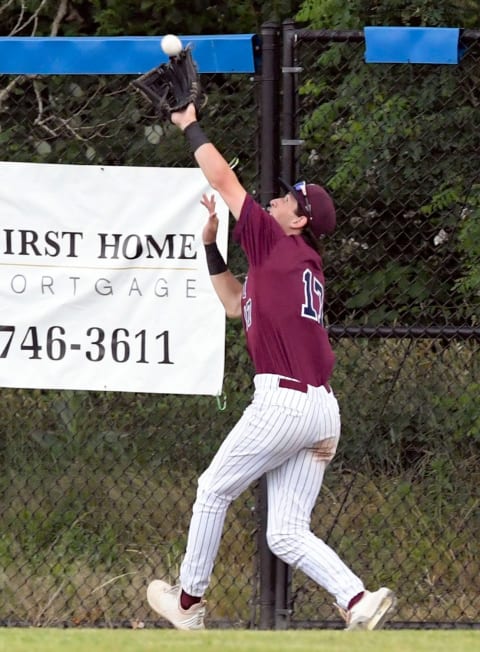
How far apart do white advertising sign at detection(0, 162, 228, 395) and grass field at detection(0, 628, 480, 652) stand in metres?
1.42

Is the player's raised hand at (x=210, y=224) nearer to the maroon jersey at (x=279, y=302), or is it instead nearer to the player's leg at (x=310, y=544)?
the maroon jersey at (x=279, y=302)

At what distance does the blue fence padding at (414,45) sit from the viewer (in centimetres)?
614

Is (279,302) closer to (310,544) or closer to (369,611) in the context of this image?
(310,544)

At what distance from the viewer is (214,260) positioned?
582 cm

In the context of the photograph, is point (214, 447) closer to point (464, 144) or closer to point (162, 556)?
point (162, 556)

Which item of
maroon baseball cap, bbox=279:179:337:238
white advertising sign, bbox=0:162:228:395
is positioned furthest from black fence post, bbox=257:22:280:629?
maroon baseball cap, bbox=279:179:337:238

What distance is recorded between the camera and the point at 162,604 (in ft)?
18.5

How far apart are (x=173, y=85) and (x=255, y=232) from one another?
689 millimetres

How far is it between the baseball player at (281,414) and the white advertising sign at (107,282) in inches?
30.6

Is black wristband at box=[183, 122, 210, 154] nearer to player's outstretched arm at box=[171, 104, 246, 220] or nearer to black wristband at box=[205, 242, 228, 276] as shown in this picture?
player's outstretched arm at box=[171, 104, 246, 220]

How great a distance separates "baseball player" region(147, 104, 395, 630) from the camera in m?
5.36

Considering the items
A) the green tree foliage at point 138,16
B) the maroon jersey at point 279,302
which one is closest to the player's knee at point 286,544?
the maroon jersey at point 279,302

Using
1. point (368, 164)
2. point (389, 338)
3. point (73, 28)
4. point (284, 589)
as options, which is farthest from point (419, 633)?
point (73, 28)

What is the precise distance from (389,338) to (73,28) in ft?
13.9
